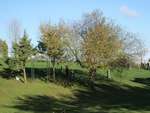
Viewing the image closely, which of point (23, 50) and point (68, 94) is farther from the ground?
point (23, 50)

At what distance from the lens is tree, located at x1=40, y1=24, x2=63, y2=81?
78.9 m

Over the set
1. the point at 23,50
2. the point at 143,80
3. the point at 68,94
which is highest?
the point at 23,50

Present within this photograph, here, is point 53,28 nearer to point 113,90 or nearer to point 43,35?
point 43,35

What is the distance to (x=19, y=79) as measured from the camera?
2928 inches

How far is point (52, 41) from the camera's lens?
78.8 m

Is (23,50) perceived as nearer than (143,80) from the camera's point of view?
Yes

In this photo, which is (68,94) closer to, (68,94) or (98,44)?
(68,94)

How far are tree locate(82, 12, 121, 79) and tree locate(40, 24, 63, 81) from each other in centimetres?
445

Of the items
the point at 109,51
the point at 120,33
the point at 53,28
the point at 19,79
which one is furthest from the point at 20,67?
the point at 120,33

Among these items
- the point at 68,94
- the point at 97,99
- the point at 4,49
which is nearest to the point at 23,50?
the point at 68,94

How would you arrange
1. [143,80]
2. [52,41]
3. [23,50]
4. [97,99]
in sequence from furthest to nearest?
1. [143,80]
2. [52,41]
3. [23,50]
4. [97,99]

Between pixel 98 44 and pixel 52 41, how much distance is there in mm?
7712

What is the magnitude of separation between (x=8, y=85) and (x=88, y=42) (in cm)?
1684

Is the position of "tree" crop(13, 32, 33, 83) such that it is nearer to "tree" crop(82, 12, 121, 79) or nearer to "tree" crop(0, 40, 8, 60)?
"tree" crop(82, 12, 121, 79)
